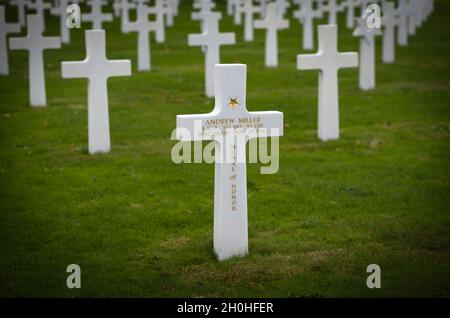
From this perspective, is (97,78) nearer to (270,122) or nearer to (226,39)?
(270,122)

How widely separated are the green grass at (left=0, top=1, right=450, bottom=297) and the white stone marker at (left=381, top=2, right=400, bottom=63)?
381 cm

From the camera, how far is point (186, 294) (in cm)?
684

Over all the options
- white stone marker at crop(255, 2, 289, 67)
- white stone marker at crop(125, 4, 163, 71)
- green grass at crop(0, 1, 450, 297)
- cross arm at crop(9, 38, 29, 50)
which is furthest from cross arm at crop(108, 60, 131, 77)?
white stone marker at crop(255, 2, 289, 67)

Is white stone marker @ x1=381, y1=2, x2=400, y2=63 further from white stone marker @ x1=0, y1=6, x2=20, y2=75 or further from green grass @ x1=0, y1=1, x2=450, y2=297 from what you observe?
white stone marker @ x1=0, y1=6, x2=20, y2=75

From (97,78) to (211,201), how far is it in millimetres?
3012

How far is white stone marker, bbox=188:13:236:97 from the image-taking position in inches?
657

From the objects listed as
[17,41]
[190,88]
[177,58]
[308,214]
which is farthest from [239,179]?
[177,58]

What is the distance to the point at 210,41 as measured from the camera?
16.9 metres

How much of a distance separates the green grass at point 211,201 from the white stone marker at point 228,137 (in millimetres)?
323

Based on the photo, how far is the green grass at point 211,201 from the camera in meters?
7.23

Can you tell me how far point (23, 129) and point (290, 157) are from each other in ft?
14.3

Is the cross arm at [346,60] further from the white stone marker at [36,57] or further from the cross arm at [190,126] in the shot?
the cross arm at [190,126]

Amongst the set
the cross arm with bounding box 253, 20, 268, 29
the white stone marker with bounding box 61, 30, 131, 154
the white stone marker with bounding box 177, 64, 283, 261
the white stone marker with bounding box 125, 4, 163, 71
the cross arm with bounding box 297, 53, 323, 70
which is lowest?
the white stone marker with bounding box 177, 64, 283, 261

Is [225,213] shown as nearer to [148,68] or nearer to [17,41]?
[17,41]
